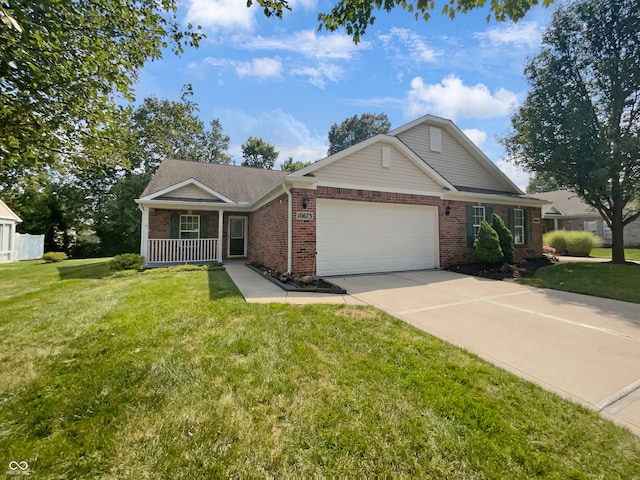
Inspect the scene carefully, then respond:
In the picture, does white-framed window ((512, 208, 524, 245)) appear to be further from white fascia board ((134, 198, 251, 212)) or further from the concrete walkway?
white fascia board ((134, 198, 251, 212))

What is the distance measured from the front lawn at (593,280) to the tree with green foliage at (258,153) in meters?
30.0

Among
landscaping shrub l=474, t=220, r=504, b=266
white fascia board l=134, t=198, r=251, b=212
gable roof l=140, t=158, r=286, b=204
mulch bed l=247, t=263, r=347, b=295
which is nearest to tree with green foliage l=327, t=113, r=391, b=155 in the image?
gable roof l=140, t=158, r=286, b=204

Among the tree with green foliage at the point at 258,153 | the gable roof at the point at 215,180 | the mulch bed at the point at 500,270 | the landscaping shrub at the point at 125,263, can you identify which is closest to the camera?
the mulch bed at the point at 500,270

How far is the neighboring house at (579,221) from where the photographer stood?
19922mm

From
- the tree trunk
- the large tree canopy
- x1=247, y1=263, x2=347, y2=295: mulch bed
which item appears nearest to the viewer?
x1=247, y1=263, x2=347, y2=295: mulch bed

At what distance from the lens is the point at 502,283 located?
7855 millimetres

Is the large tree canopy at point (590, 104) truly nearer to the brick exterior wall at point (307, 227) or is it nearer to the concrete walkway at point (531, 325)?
the brick exterior wall at point (307, 227)

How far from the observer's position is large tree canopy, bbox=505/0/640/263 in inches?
405

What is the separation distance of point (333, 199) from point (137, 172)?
22526 millimetres

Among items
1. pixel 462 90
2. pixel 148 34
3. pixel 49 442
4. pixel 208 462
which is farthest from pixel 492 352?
pixel 462 90

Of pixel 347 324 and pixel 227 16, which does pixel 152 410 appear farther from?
pixel 227 16

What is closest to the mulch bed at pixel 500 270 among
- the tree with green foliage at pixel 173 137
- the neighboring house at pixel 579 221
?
the tree with green foliage at pixel 173 137

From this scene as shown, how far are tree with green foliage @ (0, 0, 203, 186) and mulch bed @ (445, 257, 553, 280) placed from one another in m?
10.0

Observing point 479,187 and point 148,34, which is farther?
point 479,187
